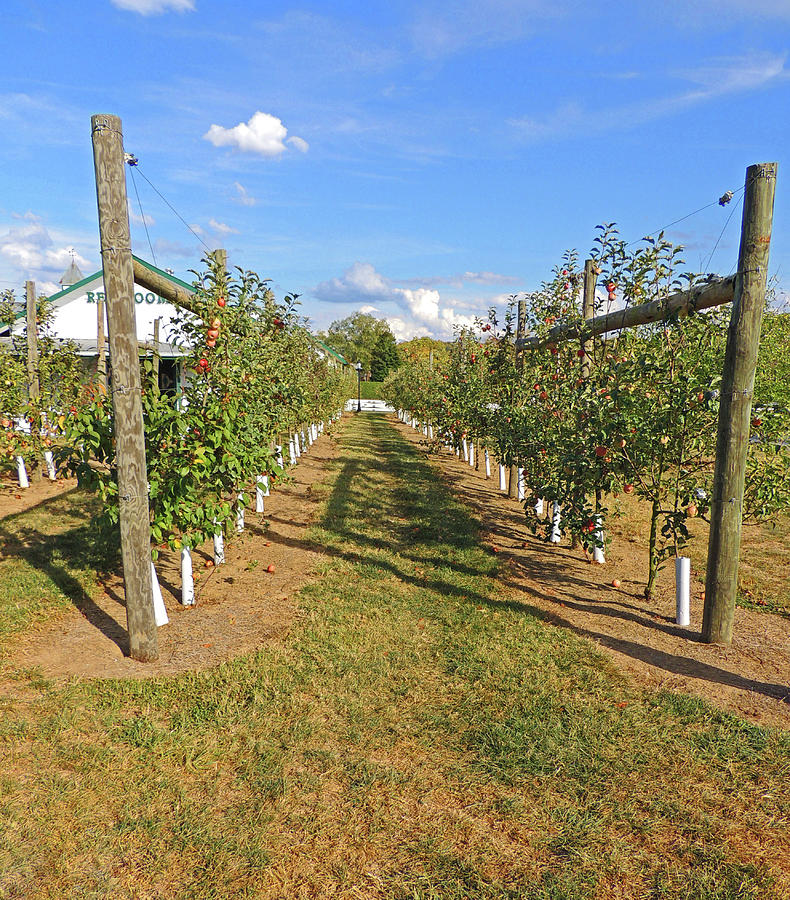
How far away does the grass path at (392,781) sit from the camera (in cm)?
295

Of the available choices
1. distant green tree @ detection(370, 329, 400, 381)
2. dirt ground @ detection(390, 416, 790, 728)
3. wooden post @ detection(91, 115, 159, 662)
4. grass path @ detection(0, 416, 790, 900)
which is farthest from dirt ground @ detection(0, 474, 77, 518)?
distant green tree @ detection(370, 329, 400, 381)

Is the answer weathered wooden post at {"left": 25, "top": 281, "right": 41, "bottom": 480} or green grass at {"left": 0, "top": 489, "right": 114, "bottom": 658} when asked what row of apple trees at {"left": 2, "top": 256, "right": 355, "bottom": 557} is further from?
weathered wooden post at {"left": 25, "top": 281, "right": 41, "bottom": 480}

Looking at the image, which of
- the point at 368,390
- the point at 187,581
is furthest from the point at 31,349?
the point at 368,390

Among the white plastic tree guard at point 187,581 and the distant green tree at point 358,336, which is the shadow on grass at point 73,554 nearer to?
the white plastic tree guard at point 187,581

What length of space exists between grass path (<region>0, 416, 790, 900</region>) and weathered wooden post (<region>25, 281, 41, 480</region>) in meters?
10.4

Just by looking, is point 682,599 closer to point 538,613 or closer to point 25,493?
point 538,613

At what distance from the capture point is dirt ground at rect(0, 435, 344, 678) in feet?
16.9

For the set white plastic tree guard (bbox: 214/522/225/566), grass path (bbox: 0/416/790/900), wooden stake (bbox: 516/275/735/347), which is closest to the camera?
grass path (bbox: 0/416/790/900)

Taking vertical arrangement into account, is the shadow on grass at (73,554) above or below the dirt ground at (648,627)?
above

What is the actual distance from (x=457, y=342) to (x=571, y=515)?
1146 cm

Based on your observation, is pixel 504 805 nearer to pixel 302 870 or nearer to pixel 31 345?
pixel 302 870

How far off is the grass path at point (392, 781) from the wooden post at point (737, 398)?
4.21 ft

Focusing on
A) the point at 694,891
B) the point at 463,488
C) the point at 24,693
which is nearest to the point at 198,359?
the point at 24,693

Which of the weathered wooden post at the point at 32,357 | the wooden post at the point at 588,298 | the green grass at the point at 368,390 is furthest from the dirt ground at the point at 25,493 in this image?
the green grass at the point at 368,390
